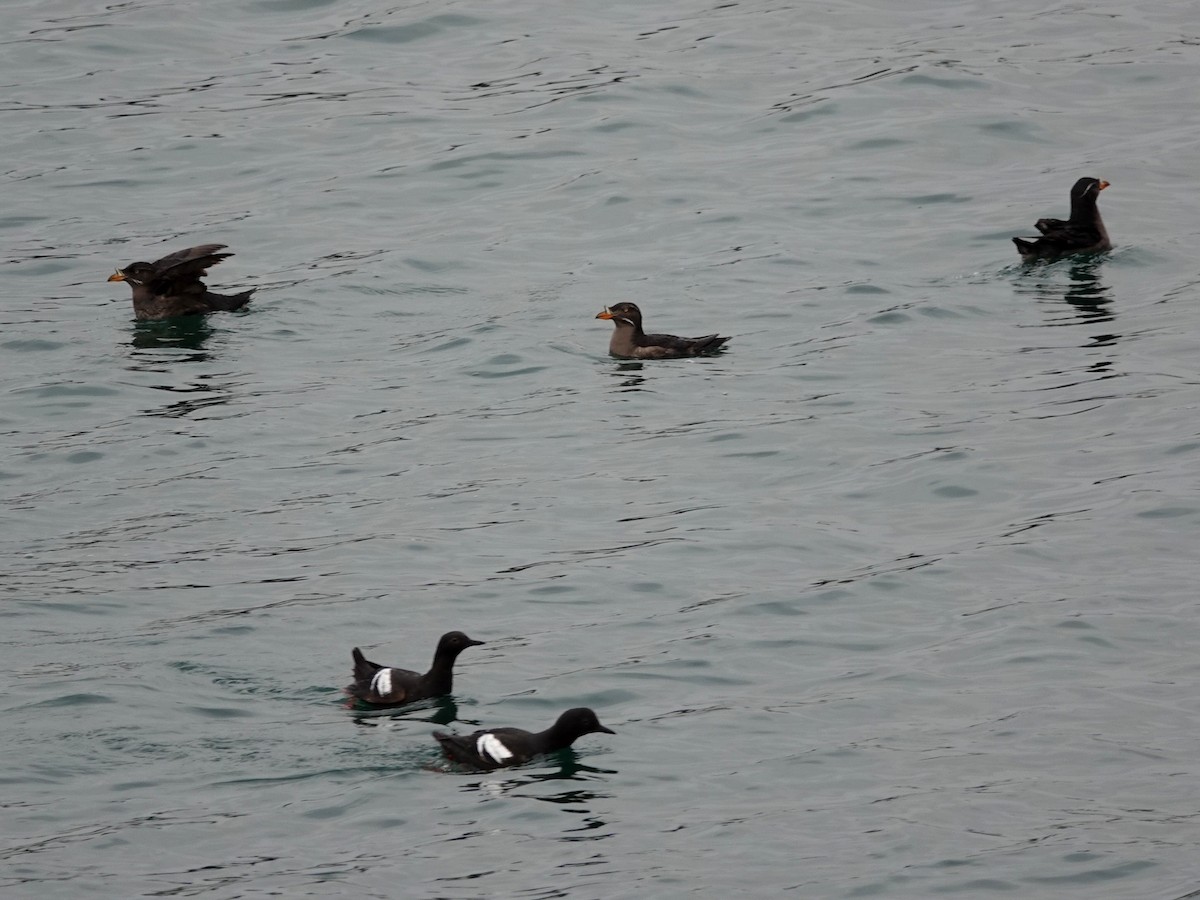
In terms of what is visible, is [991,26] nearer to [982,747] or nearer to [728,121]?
[728,121]

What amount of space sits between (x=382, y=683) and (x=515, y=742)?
1.24 metres

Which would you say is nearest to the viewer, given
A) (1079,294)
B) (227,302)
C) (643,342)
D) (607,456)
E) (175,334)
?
(607,456)

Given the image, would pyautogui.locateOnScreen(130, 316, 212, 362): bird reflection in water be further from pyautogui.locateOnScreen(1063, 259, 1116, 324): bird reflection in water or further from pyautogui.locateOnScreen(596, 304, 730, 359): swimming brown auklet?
pyautogui.locateOnScreen(1063, 259, 1116, 324): bird reflection in water

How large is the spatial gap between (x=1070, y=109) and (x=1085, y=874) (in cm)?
1976

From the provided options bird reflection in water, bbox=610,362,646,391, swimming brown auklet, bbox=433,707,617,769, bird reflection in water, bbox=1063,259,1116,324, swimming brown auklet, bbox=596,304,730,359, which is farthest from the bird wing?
swimming brown auklet, bbox=433,707,617,769

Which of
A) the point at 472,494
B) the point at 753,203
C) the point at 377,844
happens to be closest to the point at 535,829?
the point at 377,844

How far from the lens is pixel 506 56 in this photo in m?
30.6

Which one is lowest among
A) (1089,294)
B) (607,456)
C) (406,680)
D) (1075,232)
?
(406,680)

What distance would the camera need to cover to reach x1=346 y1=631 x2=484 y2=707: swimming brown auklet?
12031mm

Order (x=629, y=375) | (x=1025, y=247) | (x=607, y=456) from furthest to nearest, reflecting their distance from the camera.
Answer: (x=1025, y=247) → (x=629, y=375) → (x=607, y=456)

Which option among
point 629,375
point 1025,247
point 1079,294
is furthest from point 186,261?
point 1079,294

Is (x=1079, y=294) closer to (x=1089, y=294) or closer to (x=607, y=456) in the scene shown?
(x=1089, y=294)

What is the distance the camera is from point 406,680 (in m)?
12.1

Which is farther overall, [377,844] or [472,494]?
[472,494]
